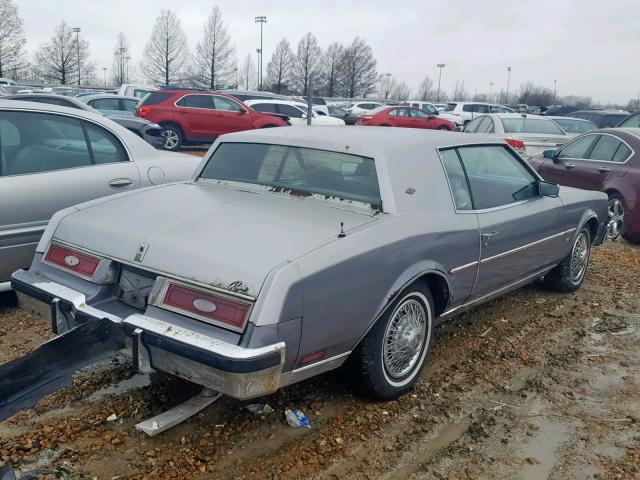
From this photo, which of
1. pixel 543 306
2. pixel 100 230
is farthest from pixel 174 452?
pixel 543 306

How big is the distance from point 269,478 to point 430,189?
192cm

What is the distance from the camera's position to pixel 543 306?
209 inches

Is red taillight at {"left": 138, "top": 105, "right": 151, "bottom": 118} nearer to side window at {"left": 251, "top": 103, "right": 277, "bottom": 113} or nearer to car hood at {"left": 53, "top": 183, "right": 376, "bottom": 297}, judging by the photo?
side window at {"left": 251, "top": 103, "right": 277, "bottom": 113}

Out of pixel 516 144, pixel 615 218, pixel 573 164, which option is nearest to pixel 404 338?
pixel 615 218

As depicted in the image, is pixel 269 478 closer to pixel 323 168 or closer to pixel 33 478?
pixel 33 478

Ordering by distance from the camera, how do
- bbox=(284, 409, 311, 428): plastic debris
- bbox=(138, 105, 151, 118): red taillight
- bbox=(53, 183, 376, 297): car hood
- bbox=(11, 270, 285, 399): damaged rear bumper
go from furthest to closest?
bbox=(138, 105, 151, 118): red taillight < bbox=(284, 409, 311, 428): plastic debris < bbox=(53, 183, 376, 297): car hood < bbox=(11, 270, 285, 399): damaged rear bumper

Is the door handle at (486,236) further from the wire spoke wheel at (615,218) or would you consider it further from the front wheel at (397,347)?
the wire spoke wheel at (615,218)

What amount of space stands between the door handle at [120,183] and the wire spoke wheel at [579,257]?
386 cm

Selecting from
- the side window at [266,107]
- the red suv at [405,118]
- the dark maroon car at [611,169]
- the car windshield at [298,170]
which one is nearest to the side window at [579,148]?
the dark maroon car at [611,169]

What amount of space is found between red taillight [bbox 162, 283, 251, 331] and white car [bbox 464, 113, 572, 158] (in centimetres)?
1066

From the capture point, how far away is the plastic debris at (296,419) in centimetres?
321

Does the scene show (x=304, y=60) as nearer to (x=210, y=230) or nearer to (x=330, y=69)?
(x=330, y=69)

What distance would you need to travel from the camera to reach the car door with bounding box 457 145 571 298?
4.17 meters

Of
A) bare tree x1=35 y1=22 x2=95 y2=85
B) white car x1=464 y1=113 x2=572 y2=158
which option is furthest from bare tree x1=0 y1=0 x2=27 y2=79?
white car x1=464 y1=113 x2=572 y2=158
